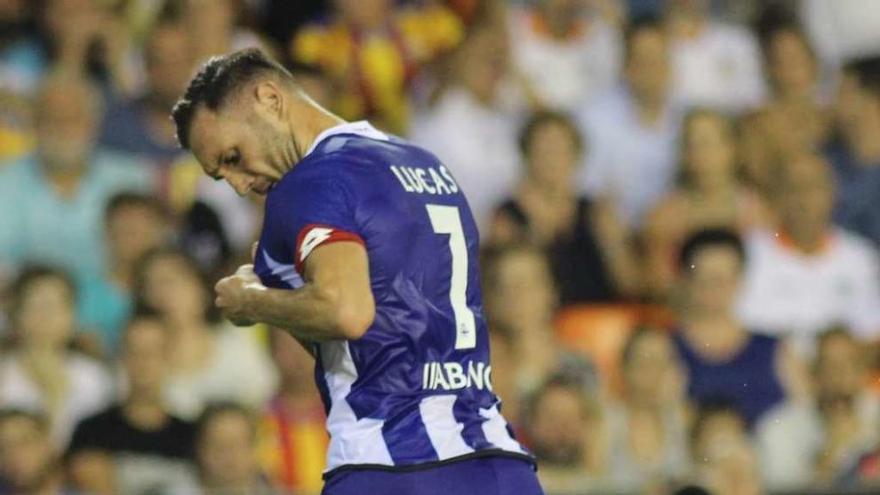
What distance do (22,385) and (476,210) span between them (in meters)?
2.74

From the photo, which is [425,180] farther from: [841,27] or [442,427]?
[841,27]

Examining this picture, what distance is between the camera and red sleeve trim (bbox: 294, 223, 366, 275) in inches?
171

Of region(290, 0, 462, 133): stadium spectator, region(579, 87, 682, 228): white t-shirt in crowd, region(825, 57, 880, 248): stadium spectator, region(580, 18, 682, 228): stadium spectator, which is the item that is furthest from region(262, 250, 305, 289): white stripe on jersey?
region(825, 57, 880, 248): stadium spectator

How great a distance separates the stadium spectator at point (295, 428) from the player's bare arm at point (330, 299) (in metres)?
3.94

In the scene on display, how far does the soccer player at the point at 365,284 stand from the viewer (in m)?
4.38

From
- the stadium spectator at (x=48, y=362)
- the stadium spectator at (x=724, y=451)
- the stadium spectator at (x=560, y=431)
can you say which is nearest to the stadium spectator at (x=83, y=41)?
the stadium spectator at (x=48, y=362)

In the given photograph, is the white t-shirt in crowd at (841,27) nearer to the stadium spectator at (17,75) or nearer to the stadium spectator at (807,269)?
the stadium spectator at (807,269)

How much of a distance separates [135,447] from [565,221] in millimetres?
2873

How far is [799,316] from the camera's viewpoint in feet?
32.3

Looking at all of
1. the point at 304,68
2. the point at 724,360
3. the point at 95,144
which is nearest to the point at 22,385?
the point at 95,144

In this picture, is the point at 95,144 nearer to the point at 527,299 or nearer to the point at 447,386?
the point at 527,299

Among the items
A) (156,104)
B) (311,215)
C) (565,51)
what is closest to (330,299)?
(311,215)

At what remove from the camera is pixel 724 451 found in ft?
27.7

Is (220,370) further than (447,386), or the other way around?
(220,370)
